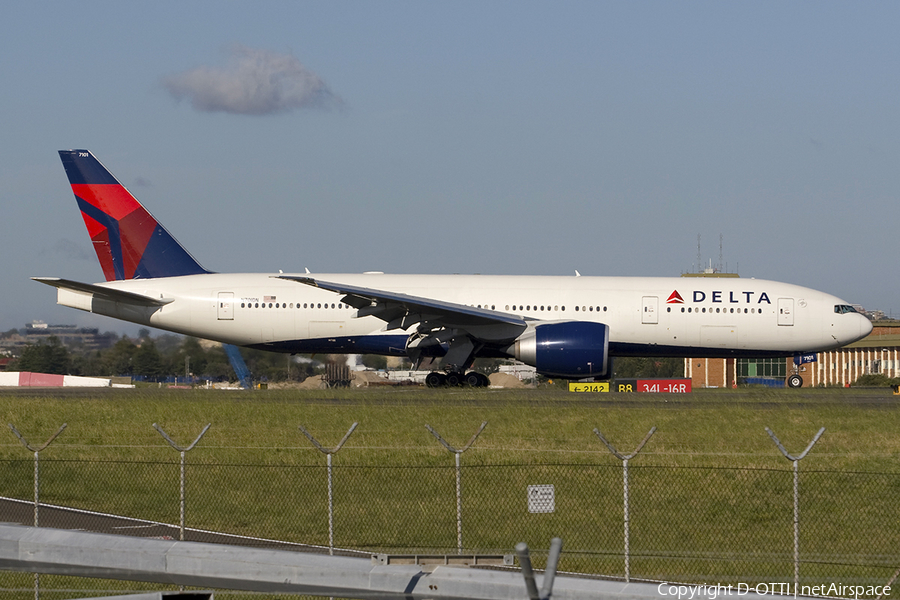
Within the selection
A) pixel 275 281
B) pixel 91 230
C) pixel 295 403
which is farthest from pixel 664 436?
pixel 91 230

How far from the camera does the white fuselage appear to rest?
92.1 ft

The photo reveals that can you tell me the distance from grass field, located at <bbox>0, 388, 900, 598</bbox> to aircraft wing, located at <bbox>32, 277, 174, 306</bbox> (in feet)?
22.5

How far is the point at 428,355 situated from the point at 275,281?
5278mm

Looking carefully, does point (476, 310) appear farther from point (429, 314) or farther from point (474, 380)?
point (474, 380)

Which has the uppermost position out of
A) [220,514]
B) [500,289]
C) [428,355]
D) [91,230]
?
[91,230]

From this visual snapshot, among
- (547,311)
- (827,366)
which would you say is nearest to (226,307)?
(547,311)

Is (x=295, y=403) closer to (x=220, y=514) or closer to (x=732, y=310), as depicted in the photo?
(x=220, y=514)

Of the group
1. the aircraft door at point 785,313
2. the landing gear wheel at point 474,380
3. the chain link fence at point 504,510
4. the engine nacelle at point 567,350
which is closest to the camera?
the chain link fence at point 504,510

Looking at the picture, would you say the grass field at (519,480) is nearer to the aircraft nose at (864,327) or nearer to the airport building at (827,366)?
the aircraft nose at (864,327)

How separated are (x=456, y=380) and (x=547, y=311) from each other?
3.42 metres

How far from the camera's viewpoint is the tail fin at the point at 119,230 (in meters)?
29.8

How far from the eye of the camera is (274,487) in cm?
1452

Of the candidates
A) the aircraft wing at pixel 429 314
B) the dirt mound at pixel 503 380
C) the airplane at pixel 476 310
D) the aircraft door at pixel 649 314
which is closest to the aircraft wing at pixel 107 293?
the airplane at pixel 476 310

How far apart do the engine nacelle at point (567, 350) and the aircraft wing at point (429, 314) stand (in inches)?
36.7
